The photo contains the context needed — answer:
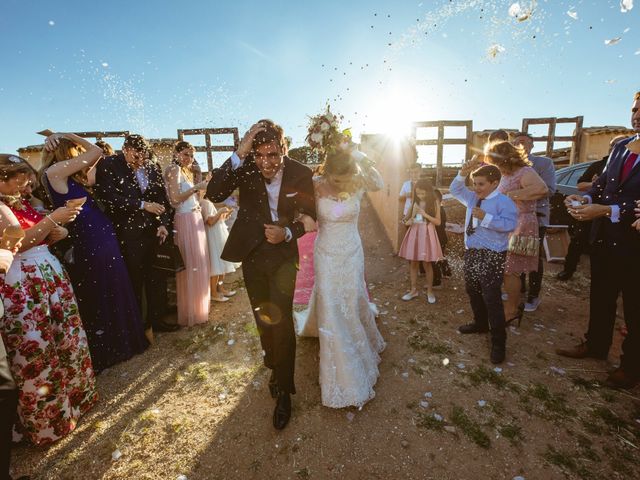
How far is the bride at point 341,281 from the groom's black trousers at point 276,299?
35 centimetres

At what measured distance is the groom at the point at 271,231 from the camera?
9.19 feet

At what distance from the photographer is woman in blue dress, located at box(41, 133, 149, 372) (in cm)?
330

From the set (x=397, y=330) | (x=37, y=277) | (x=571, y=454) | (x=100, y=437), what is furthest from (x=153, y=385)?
(x=571, y=454)

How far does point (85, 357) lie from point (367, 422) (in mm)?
2882

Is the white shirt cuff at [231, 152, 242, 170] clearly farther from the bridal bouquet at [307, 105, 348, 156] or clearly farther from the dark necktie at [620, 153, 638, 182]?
the dark necktie at [620, 153, 638, 182]

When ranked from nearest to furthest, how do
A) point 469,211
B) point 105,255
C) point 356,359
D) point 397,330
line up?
point 356,359
point 105,255
point 469,211
point 397,330

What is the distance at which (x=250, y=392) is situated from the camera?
3391 mm

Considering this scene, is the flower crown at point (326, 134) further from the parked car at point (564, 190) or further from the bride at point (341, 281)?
the parked car at point (564, 190)

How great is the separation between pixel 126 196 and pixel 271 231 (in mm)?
2489

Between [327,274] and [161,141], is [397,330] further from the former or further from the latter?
[161,141]

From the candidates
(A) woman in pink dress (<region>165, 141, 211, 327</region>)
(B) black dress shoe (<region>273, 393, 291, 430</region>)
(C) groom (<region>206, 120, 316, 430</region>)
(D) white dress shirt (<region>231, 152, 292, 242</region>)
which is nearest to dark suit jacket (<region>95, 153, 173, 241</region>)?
(A) woman in pink dress (<region>165, 141, 211, 327</region>)

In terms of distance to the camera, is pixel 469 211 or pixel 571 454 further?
pixel 469 211

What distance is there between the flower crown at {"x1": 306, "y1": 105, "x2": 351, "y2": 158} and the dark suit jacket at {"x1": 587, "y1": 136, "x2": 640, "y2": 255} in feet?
9.20

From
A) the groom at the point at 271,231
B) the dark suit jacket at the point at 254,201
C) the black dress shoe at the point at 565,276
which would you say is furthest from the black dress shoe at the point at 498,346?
the black dress shoe at the point at 565,276
